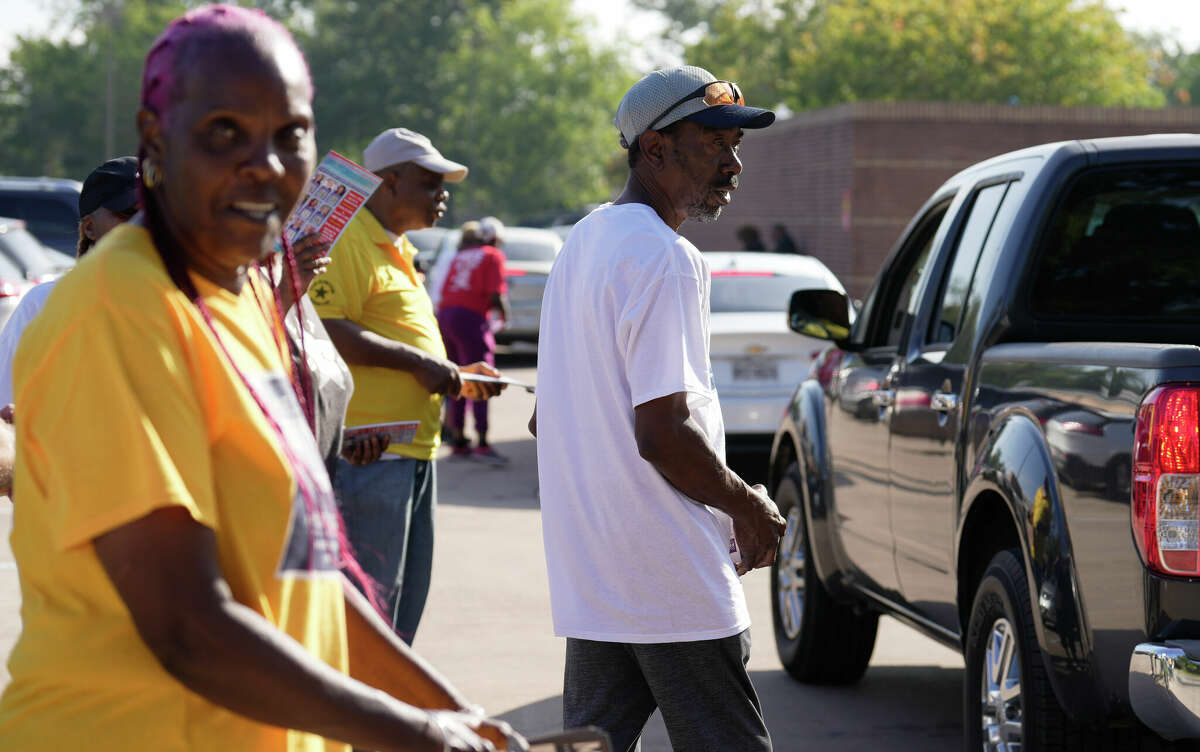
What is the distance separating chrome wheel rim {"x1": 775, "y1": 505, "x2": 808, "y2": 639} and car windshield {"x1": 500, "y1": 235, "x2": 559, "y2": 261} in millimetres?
15614

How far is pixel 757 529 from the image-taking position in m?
3.32

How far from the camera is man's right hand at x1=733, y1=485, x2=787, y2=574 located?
331 cm

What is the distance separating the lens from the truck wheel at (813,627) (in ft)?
21.0

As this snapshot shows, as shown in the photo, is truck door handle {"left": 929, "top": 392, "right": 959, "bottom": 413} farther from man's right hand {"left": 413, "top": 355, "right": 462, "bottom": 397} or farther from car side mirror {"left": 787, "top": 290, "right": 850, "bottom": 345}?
man's right hand {"left": 413, "top": 355, "right": 462, "bottom": 397}

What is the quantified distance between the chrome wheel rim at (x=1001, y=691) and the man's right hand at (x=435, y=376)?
1.67m

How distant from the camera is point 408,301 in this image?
16.0 ft

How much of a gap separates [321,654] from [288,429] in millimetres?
282

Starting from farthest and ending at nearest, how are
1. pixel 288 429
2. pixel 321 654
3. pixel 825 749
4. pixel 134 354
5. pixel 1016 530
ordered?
pixel 825 749 → pixel 1016 530 → pixel 321 654 → pixel 288 429 → pixel 134 354

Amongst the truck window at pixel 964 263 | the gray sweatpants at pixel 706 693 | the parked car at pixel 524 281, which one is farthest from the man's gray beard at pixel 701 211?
the parked car at pixel 524 281

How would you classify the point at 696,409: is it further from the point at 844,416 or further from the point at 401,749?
the point at 844,416

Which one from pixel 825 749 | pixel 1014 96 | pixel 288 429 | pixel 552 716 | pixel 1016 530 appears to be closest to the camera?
Answer: pixel 288 429

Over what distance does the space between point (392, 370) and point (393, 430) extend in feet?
0.57

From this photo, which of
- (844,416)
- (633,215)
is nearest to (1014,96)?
(844,416)

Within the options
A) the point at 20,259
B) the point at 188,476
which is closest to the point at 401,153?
the point at 188,476
